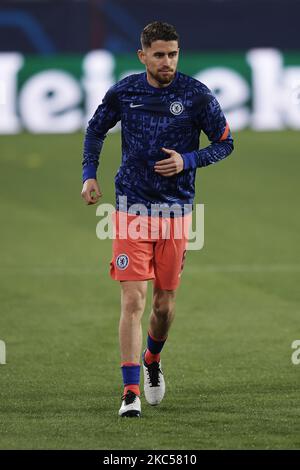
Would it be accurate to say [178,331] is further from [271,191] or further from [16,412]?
[271,191]

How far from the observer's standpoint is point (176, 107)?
8.05 meters

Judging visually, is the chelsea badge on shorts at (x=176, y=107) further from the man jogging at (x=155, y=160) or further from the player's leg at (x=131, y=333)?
the player's leg at (x=131, y=333)

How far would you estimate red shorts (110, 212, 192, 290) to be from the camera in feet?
26.1

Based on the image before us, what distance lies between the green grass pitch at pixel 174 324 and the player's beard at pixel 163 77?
81.6 inches

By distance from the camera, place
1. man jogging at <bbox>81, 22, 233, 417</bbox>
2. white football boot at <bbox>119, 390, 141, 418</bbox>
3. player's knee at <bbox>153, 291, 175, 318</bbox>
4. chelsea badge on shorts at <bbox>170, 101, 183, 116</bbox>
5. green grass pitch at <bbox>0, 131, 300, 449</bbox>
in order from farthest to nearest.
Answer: player's knee at <bbox>153, 291, 175, 318</bbox> < chelsea badge on shorts at <bbox>170, 101, 183, 116</bbox> < man jogging at <bbox>81, 22, 233, 417</bbox> < white football boot at <bbox>119, 390, 141, 418</bbox> < green grass pitch at <bbox>0, 131, 300, 449</bbox>

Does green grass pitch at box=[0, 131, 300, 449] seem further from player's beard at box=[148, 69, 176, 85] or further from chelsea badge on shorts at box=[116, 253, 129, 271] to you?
player's beard at box=[148, 69, 176, 85]

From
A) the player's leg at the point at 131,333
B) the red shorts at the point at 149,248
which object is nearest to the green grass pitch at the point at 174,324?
the player's leg at the point at 131,333

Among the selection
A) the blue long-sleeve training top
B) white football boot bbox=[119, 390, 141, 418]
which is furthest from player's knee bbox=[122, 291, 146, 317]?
the blue long-sleeve training top

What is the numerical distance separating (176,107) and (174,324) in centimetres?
363

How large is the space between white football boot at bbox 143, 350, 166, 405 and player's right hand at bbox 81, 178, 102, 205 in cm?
119

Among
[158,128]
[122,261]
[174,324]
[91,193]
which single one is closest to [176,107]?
[158,128]

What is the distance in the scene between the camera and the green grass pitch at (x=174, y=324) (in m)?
7.30

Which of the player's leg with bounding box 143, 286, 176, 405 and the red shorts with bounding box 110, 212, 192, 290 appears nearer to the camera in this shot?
the red shorts with bounding box 110, 212, 192, 290

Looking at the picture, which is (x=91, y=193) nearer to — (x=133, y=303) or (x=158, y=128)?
(x=158, y=128)
